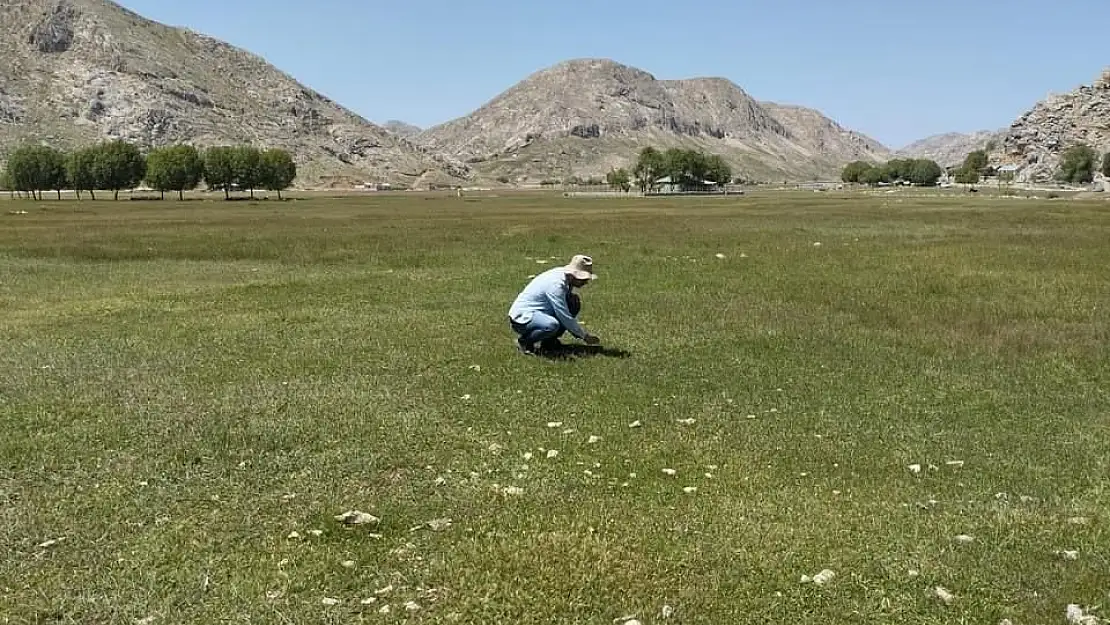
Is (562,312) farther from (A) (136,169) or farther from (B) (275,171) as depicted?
(A) (136,169)

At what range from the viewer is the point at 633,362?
59.4 feet

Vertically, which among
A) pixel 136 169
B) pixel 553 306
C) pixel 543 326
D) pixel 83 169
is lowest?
pixel 543 326

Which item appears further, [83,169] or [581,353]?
[83,169]

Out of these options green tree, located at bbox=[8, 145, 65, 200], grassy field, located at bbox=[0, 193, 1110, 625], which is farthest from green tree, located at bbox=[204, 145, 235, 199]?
grassy field, located at bbox=[0, 193, 1110, 625]

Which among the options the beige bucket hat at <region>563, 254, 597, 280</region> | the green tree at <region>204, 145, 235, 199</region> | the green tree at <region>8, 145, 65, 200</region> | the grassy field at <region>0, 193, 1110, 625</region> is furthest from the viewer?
the green tree at <region>204, 145, 235, 199</region>

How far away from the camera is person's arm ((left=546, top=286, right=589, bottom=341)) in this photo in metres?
17.4

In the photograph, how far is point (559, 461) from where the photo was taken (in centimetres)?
1177

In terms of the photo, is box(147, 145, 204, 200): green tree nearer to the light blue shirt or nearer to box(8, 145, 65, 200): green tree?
box(8, 145, 65, 200): green tree

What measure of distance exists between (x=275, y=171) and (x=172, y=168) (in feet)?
70.7

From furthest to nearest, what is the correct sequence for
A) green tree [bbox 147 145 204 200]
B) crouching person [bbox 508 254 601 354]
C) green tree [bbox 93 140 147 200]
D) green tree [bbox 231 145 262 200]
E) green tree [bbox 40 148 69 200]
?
green tree [bbox 40 148 69 200] → green tree [bbox 231 145 262 200] → green tree [bbox 93 140 147 200] → green tree [bbox 147 145 204 200] → crouching person [bbox 508 254 601 354]

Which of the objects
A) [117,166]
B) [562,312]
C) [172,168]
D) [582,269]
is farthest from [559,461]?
[117,166]

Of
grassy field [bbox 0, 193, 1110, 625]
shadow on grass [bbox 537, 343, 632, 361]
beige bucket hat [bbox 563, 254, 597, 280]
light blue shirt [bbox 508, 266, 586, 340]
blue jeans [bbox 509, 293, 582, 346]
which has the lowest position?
grassy field [bbox 0, 193, 1110, 625]

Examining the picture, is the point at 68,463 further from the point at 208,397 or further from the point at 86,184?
the point at 86,184

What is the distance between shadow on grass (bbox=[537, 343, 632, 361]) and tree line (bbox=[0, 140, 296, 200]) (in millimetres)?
174369
